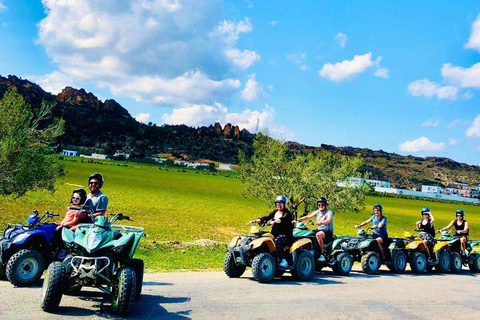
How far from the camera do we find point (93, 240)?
6926 mm

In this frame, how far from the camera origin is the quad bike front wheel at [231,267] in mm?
11305

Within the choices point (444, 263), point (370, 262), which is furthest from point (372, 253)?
point (444, 263)

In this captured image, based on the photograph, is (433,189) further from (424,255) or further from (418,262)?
(418,262)

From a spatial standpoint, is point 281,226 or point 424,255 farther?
point 424,255

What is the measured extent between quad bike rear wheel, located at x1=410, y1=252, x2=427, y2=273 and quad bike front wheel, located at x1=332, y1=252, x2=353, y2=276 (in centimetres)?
347

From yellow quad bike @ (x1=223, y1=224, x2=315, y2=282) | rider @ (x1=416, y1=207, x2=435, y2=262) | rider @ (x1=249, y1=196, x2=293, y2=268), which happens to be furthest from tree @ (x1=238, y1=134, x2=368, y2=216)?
rider @ (x1=249, y1=196, x2=293, y2=268)

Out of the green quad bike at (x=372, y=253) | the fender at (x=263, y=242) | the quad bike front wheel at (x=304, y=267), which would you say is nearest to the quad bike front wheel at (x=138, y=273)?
the fender at (x=263, y=242)

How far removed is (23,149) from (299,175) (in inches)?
596

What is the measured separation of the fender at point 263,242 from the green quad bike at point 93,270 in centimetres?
432

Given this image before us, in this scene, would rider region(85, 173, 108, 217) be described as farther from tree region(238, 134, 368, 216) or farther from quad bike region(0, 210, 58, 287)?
tree region(238, 134, 368, 216)

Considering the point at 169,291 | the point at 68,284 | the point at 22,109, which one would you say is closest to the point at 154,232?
the point at 22,109

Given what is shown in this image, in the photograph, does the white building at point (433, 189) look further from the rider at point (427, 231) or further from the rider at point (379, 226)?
the rider at point (379, 226)

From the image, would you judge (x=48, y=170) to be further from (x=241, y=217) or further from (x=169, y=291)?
(x=241, y=217)

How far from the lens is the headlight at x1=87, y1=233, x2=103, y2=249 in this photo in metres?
6.84
